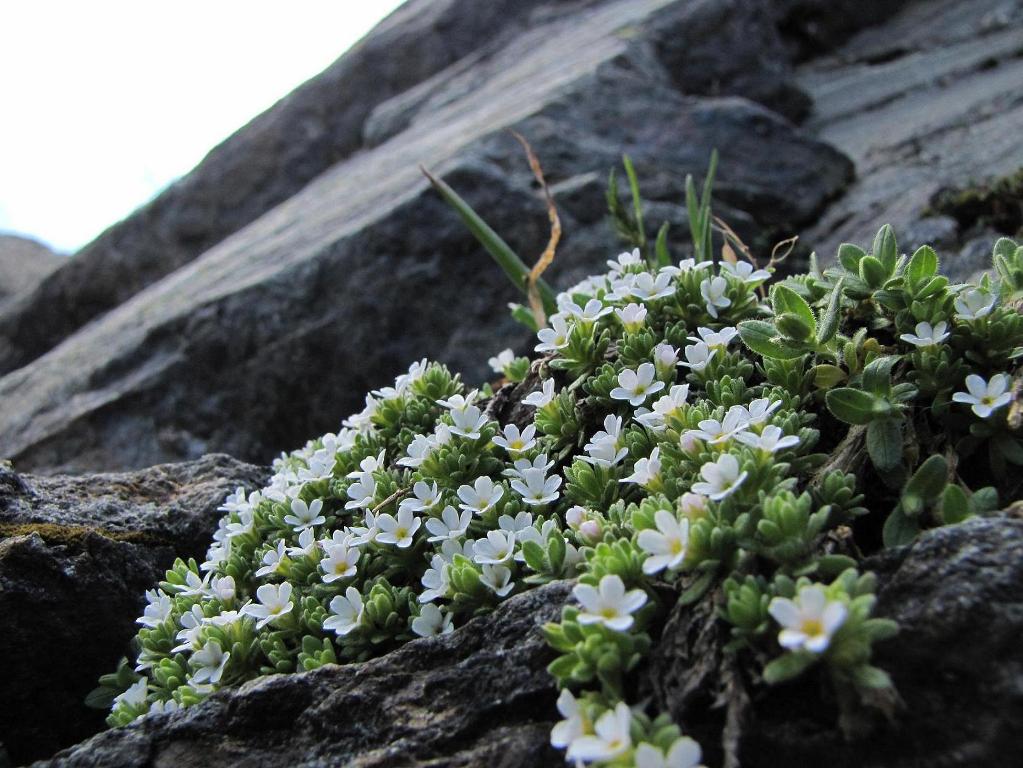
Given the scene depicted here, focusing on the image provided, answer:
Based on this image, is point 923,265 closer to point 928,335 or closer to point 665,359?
point 928,335

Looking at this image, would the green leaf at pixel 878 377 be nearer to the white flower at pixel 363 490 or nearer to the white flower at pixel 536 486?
the white flower at pixel 536 486

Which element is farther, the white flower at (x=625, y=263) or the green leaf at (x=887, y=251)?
the white flower at (x=625, y=263)

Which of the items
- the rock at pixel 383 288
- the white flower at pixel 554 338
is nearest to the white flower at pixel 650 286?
the white flower at pixel 554 338

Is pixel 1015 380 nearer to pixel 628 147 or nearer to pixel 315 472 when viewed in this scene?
pixel 315 472

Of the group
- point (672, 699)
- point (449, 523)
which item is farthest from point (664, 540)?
point (449, 523)

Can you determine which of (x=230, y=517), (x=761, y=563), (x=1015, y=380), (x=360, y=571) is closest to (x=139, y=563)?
(x=230, y=517)

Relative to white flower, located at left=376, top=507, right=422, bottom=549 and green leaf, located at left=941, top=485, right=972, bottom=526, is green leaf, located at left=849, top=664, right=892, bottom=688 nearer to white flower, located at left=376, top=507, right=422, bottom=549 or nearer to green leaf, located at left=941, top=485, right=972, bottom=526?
green leaf, located at left=941, top=485, right=972, bottom=526
